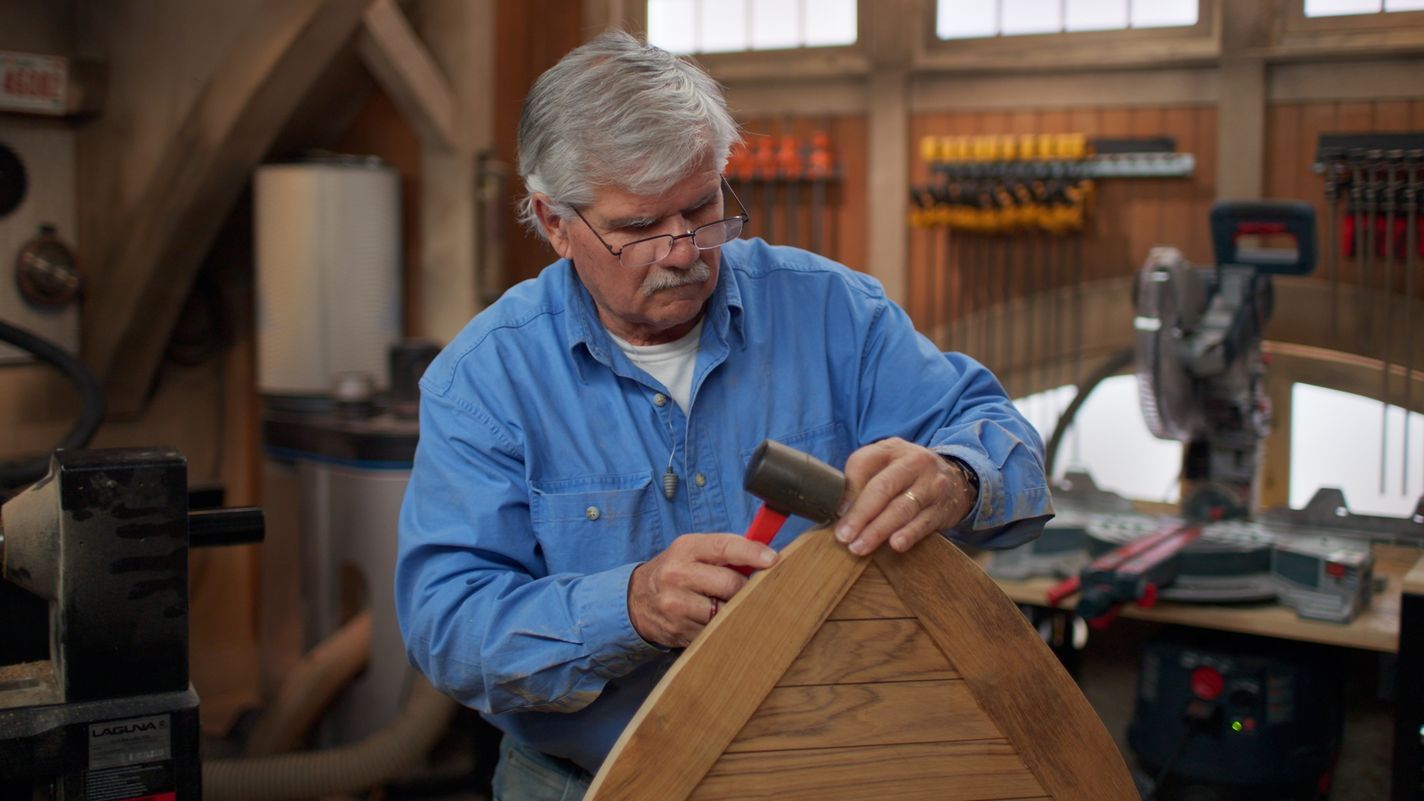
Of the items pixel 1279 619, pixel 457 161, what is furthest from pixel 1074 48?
pixel 1279 619

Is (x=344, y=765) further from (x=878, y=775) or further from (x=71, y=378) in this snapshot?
(x=878, y=775)

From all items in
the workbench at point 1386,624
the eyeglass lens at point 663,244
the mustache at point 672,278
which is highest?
the eyeglass lens at point 663,244

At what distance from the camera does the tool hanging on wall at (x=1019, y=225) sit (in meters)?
4.05

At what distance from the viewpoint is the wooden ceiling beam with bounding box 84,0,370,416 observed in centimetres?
391

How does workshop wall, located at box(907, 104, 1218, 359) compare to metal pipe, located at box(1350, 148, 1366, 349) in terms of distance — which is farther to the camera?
workshop wall, located at box(907, 104, 1218, 359)

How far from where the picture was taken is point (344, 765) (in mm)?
3395

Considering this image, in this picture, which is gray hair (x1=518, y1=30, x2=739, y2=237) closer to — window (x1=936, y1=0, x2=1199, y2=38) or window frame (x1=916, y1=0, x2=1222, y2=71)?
window frame (x1=916, y1=0, x2=1222, y2=71)

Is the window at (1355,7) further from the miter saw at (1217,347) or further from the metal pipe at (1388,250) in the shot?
the miter saw at (1217,347)

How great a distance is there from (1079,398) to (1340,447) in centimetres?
105

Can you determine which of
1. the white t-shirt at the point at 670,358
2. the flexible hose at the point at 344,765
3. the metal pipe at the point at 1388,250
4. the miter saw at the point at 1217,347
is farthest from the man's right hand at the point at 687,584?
the metal pipe at the point at 1388,250

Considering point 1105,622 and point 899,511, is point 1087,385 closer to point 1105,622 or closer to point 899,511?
point 1105,622

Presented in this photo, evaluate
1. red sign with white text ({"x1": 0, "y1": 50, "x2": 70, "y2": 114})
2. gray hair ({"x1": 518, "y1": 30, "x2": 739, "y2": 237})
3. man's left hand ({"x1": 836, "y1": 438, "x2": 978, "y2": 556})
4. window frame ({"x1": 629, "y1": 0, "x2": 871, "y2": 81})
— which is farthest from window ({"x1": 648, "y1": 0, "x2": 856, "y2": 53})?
man's left hand ({"x1": 836, "y1": 438, "x2": 978, "y2": 556})

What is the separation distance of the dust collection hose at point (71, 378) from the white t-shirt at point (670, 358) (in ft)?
6.93

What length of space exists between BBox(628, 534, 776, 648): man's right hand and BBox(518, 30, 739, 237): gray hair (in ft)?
1.49
